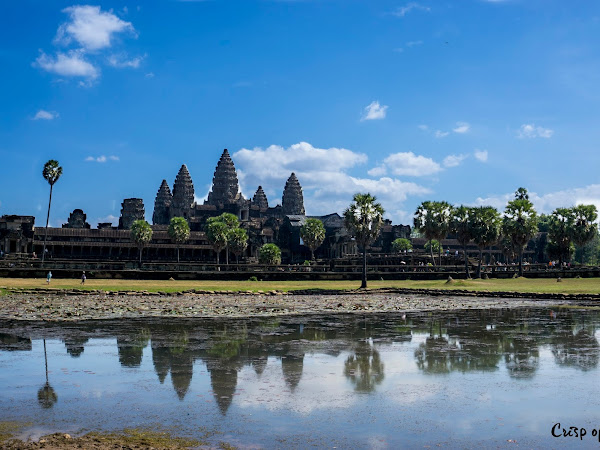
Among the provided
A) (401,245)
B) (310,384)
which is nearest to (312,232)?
(401,245)

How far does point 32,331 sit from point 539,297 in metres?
35.8

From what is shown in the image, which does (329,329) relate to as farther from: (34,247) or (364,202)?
(34,247)

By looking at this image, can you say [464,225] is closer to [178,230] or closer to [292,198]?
[178,230]

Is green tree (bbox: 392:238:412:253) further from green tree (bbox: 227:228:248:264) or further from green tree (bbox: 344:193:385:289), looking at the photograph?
green tree (bbox: 344:193:385:289)

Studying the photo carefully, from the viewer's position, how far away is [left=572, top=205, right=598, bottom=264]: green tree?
85.9 meters

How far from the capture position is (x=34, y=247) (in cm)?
11600

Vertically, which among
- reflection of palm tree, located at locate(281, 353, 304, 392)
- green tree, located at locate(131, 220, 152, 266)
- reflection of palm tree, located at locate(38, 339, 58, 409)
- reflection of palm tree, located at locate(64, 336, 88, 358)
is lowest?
reflection of palm tree, located at locate(281, 353, 304, 392)

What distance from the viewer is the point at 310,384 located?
577 inches

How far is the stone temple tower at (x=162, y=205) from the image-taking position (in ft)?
593

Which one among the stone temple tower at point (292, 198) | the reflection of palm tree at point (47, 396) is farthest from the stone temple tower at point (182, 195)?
the reflection of palm tree at point (47, 396)

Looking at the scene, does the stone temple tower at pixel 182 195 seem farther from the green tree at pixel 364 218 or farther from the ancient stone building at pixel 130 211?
the green tree at pixel 364 218

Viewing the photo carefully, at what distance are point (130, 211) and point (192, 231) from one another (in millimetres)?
25180

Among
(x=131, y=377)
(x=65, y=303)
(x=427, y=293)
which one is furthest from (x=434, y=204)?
(x=131, y=377)

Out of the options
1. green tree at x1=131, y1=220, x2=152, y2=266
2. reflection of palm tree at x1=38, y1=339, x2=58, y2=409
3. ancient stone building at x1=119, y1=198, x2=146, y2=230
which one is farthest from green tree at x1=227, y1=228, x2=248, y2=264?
reflection of palm tree at x1=38, y1=339, x2=58, y2=409
